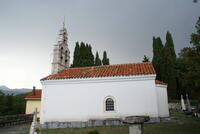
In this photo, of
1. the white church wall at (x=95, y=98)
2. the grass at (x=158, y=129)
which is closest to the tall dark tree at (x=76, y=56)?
the white church wall at (x=95, y=98)

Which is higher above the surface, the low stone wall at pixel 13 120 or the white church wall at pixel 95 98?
the white church wall at pixel 95 98

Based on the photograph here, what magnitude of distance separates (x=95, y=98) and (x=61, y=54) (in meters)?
9.26

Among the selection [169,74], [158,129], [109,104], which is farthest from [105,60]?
[158,129]

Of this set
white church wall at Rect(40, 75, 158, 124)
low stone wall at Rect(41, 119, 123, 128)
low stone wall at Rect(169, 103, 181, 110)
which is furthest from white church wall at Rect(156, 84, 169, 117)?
low stone wall at Rect(169, 103, 181, 110)

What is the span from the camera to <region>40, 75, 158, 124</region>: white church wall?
14.4m

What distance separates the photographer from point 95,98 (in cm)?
1538

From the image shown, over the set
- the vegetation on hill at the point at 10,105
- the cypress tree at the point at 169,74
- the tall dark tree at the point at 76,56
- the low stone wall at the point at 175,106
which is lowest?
the low stone wall at the point at 175,106

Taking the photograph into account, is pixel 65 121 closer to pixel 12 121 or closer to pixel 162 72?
pixel 12 121

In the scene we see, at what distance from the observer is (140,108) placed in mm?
14320

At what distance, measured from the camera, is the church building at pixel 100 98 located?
14453mm

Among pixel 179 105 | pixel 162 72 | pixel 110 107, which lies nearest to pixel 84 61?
pixel 162 72

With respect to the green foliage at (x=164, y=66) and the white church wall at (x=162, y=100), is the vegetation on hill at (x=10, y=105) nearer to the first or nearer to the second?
the white church wall at (x=162, y=100)

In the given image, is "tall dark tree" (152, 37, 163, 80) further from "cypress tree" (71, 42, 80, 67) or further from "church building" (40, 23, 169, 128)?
"church building" (40, 23, 169, 128)

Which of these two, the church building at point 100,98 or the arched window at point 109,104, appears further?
the arched window at point 109,104
